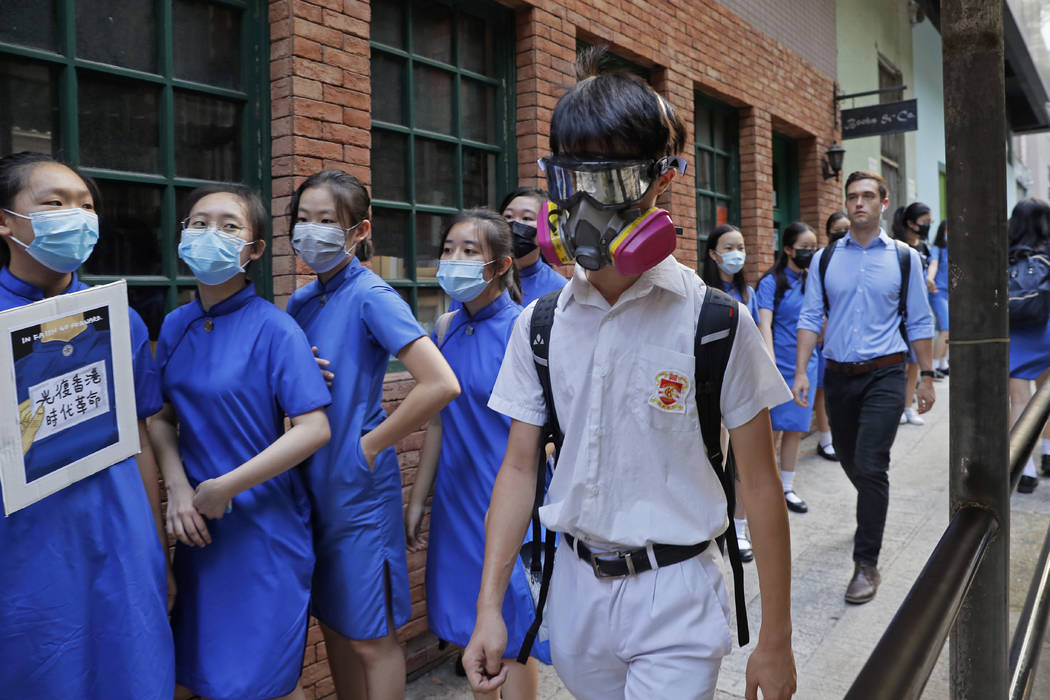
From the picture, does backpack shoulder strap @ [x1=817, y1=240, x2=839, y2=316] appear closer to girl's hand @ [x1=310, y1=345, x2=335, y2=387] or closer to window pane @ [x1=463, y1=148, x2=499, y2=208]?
window pane @ [x1=463, y1=148, x2=499, y2=208]

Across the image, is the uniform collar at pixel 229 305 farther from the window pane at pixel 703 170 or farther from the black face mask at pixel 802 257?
the window pane at pixel 703 170

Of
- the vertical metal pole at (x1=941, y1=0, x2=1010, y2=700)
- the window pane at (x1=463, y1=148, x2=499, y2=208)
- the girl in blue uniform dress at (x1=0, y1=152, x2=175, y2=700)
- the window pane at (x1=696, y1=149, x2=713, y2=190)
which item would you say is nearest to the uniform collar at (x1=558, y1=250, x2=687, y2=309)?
the vertical metal pole at (x1=941, y1=0, x2=1010, y2=700)

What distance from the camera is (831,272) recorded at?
193 inches

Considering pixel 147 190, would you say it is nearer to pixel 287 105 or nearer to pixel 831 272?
pixel 287 105

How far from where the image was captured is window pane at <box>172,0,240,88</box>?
11.2ft

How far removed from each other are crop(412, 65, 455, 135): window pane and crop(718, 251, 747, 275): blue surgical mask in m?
1.92

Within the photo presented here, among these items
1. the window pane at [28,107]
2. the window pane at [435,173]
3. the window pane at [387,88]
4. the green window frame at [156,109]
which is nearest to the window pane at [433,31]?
the window pane at [387,88]

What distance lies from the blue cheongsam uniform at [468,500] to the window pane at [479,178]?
1.93 metres

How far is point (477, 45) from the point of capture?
4.91m

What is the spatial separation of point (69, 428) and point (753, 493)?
1.61 m

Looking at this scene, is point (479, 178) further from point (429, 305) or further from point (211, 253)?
point (211, 253)

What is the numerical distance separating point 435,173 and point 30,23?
83.8 inches

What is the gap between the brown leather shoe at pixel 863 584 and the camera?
4484 mm

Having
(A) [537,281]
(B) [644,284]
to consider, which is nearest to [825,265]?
(A) [537,281]
